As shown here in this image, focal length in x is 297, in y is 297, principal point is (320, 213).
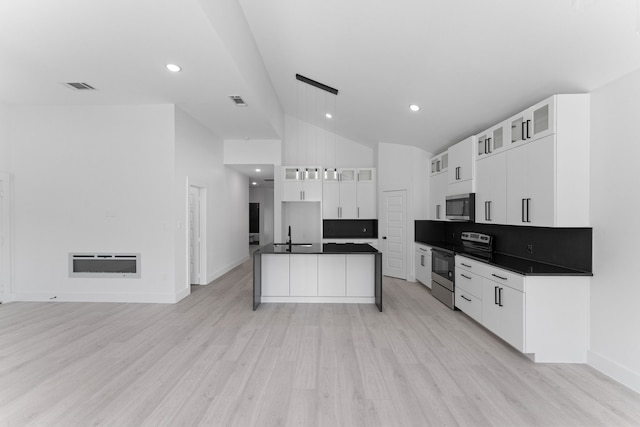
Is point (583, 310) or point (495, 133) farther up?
point (495, 133)

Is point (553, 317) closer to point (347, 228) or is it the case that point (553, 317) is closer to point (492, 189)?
point (492, 189)

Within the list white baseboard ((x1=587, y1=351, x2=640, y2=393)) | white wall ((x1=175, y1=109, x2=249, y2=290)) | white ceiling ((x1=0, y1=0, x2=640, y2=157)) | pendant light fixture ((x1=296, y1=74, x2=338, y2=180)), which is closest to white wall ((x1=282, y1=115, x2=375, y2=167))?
pendant light fixture ((x1=296, y1=74, x2=338, y2=180))

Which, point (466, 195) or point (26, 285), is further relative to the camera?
point (26, 285)

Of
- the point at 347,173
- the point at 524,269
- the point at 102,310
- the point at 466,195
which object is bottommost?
the point at 102,310

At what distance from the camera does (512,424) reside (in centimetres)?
200

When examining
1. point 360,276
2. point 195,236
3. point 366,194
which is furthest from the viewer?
point 366,194

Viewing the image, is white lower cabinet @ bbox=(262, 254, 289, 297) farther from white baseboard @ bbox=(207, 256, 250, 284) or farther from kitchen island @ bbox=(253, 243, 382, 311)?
white baseboard @ bbox=(207, 256, 250, 284)

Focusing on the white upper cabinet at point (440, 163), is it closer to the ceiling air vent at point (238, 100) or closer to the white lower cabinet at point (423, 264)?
the white lower cabinet at point (423, 264)

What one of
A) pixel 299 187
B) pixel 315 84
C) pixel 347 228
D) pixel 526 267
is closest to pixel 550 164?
pixel 526 267

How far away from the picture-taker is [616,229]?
2.55 m

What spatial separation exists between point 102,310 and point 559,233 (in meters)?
5.95

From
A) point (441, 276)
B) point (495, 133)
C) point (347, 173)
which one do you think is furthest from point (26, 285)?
point (495, 133)

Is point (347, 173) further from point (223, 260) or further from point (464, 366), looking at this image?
point (464, 366)

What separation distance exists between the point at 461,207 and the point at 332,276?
7.32 feet
